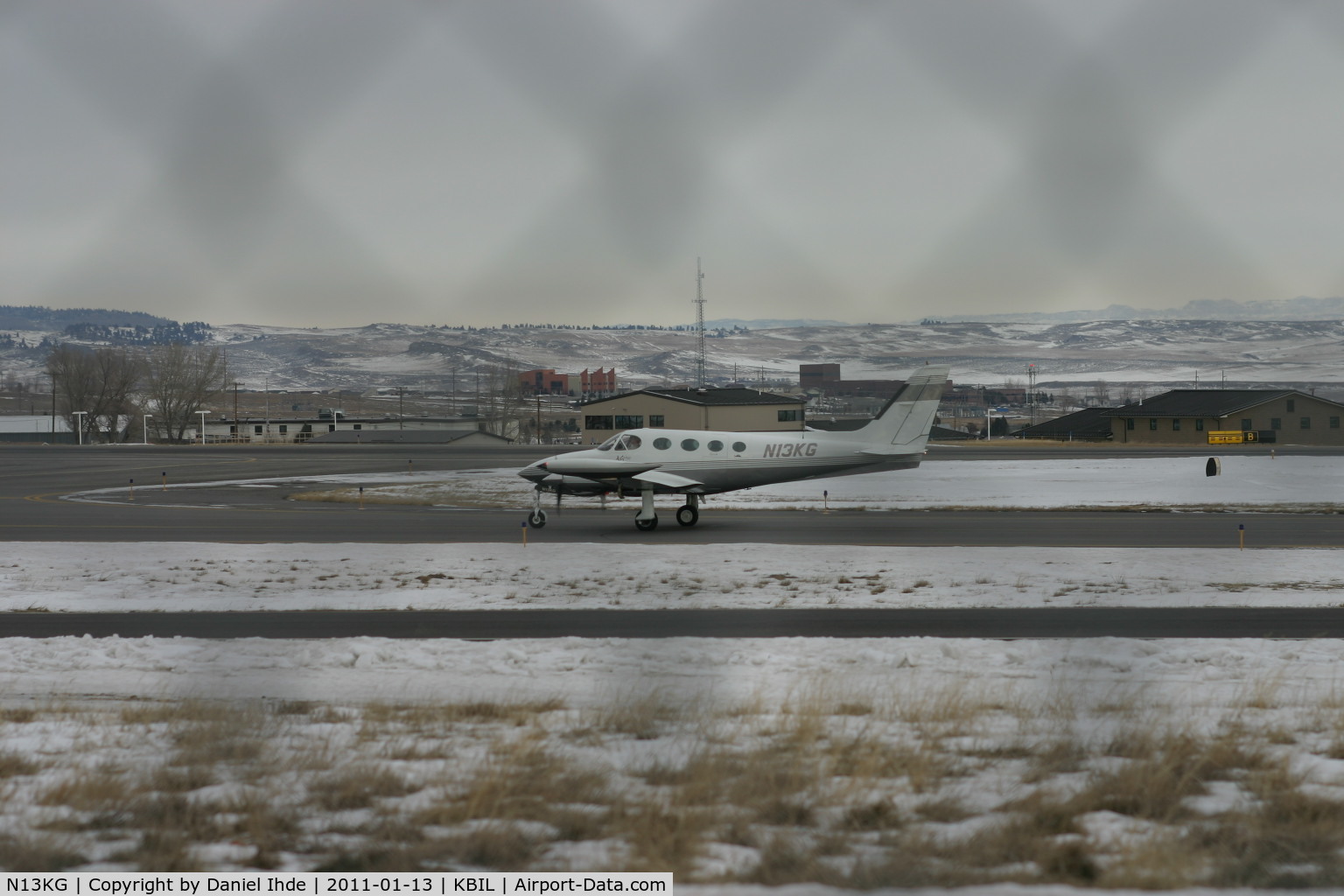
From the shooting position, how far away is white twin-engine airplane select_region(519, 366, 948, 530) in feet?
111

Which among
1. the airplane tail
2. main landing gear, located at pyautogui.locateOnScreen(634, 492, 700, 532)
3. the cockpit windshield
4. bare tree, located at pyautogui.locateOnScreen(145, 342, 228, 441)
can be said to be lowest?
main landing gear, located at pyautogui.locateOnScreen(634, 492, 700, 532)

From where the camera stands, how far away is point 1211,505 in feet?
138

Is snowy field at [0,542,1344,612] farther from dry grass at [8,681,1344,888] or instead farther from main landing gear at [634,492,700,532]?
dry grass at [8,681,1344,888]

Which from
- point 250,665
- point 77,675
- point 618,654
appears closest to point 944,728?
point 618,654

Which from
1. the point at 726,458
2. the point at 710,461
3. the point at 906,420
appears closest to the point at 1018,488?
the point at 906,420

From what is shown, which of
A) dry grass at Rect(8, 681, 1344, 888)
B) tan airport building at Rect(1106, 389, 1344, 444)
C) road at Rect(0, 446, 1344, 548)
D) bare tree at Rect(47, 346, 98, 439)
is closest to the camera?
dry grass at Rect(8, 681, 1344, 888)

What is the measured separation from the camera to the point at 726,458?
34.6 metres

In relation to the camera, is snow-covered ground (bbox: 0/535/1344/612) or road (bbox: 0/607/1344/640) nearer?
road (bbox: 0/607/1344/640)

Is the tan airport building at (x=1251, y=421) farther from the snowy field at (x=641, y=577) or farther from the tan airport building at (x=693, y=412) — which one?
the snowy field at (x=641, y=577)

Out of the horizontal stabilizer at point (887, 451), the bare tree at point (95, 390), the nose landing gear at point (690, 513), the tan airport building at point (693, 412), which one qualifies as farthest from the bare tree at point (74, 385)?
the horizontal stabilizer at point (887, 451)

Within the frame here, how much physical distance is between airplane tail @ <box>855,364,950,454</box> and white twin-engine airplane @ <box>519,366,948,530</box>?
30 mm

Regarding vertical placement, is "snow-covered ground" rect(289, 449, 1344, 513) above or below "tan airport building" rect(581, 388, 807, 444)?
below
